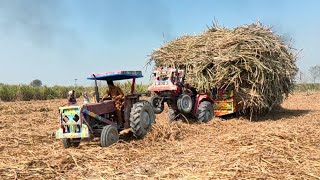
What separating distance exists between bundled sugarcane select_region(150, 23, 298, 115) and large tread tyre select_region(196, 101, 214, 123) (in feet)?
1.88

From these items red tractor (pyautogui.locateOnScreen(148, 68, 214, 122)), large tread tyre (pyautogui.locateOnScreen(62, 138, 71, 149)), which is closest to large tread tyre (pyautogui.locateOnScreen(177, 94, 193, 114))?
red tractor (pyautogui.locateOnScreen(148, 68, 214, 122))

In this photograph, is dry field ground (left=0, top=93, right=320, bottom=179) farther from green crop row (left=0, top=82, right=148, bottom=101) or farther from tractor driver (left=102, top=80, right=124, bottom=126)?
green crop row (left=0, top=82, right=148, bottom=101)

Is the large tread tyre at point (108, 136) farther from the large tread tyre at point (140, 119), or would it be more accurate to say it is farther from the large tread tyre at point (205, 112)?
the large tread tyre at point (205, 112)

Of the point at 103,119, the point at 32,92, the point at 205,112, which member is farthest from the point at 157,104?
the point at 32,92

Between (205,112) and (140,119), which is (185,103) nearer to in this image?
(205,112)

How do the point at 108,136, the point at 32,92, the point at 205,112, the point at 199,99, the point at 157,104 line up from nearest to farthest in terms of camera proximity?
1. the point at 108,136
2. the point at 157,104
3. the point at 205,112
4. the point at 199,99
5. the point at 32,92

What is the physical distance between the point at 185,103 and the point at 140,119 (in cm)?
321

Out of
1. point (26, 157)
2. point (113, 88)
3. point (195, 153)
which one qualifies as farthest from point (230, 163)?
point (113, 88)

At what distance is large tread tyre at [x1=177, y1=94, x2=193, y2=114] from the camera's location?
11.2 meters

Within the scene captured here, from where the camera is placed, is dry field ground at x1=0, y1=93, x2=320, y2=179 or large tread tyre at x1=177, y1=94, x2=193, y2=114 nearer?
dry field ground at x1=0, y1=93, x2=320, y2=179

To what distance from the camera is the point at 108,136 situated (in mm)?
7559

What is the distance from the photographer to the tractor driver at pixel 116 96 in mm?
8680

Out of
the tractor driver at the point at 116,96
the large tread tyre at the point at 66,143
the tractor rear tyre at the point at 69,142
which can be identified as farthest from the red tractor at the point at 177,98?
the large tread tyre at the point at 66,143

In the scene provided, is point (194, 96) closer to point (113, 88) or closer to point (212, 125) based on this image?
Result: point (212, 125)
